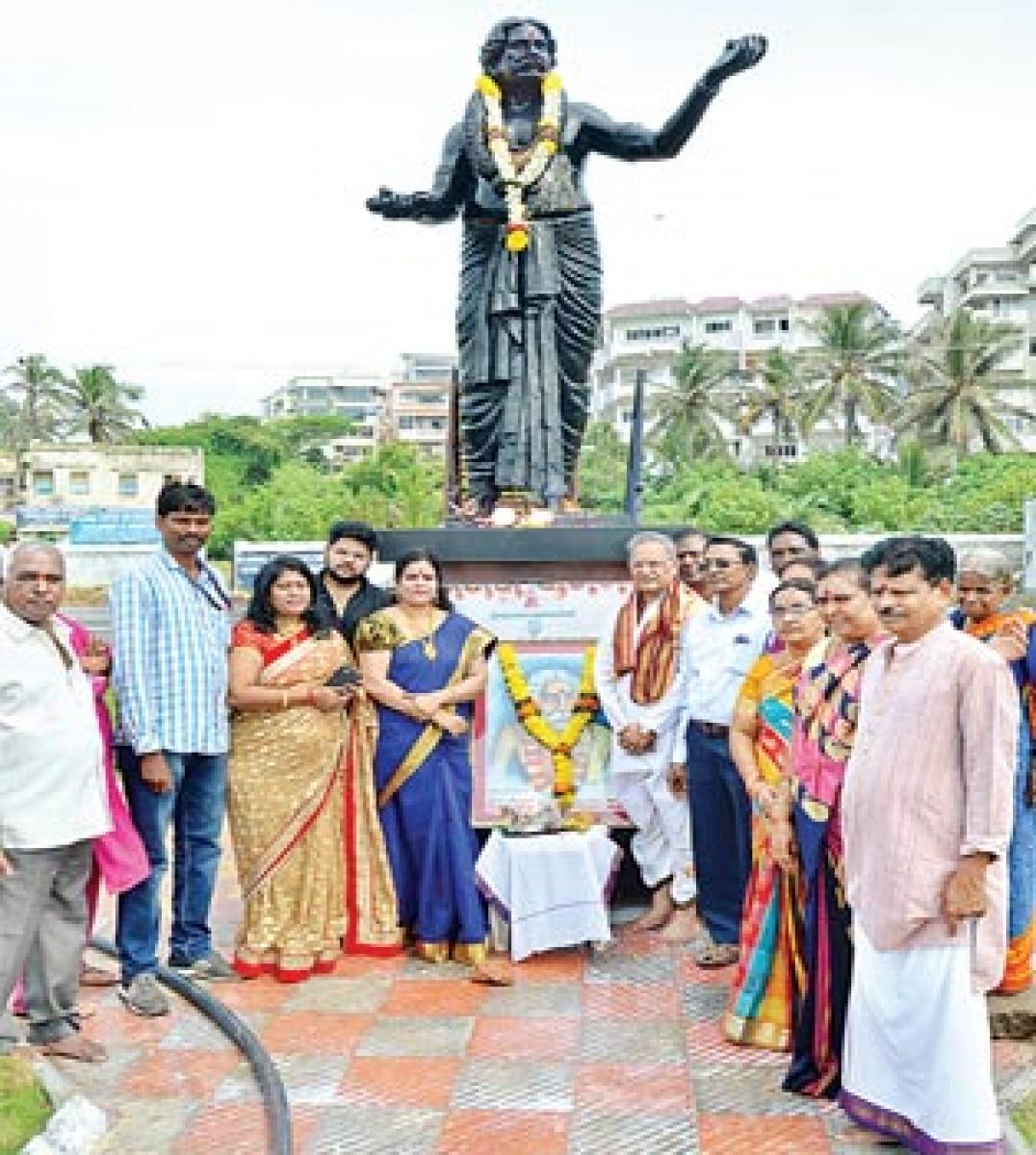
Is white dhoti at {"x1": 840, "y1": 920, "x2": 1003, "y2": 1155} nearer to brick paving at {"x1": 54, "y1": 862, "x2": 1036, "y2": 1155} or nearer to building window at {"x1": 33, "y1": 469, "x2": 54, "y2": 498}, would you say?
brick paving at {"x1": 54, "y1": 862, "x2": 1036, "y2": 1155}

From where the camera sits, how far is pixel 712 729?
14.5 feet

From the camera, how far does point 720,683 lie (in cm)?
436

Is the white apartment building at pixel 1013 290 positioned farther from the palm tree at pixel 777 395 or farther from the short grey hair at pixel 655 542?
the short grey hair at pixel 655 542

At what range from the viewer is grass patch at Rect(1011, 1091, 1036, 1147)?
3.03 metres

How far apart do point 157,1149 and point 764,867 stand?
1766 mm

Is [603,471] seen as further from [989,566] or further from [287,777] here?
[989,566]

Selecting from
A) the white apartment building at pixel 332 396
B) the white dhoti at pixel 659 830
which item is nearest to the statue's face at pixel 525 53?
the white dhoti at pixel 659 830

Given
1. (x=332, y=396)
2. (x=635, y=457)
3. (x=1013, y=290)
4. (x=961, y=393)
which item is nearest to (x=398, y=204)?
(x=635, y=457)

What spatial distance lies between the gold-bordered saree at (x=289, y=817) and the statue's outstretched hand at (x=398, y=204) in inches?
90.2

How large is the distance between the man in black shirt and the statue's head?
225 cm

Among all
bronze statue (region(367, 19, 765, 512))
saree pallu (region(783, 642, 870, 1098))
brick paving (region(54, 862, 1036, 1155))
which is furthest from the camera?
bronze statue (region(367, 19, 765, 512))

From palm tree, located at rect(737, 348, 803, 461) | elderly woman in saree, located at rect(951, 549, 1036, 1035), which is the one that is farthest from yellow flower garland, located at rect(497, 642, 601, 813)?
palm tree, located at rect(737, 348, 803, 461)

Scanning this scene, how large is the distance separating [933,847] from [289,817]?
2.27 meters

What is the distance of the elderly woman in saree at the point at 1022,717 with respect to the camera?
387cm
